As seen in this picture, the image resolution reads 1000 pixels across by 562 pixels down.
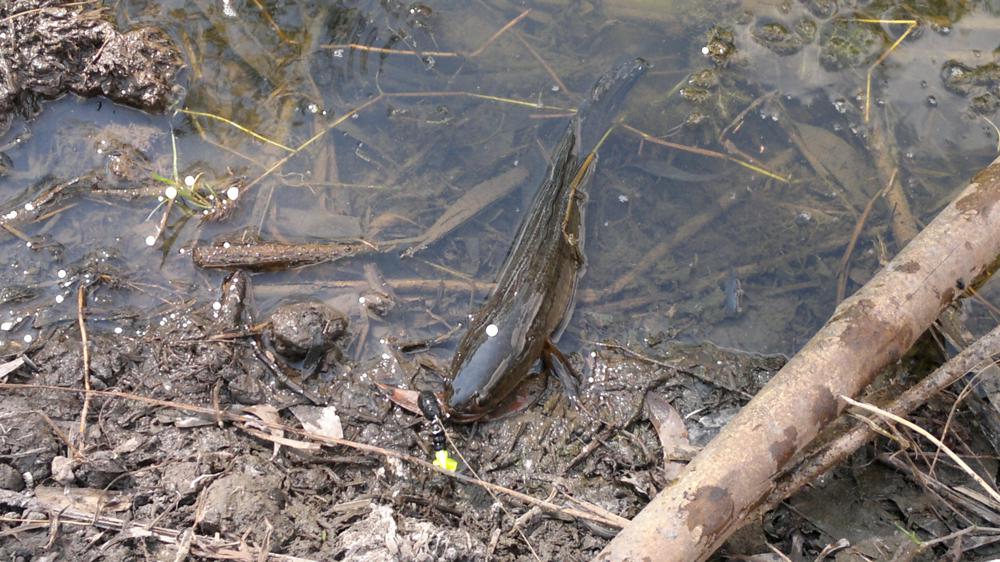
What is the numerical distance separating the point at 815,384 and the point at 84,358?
3510 mm

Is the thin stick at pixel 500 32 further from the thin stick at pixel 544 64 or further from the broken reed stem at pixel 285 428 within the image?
the broken reed stem at pixel 285 428

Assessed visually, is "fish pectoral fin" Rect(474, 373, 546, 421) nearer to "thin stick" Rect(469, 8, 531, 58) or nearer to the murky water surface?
the murky water surface

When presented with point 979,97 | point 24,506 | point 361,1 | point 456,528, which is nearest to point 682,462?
point 456,528

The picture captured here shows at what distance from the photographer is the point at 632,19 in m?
5.20

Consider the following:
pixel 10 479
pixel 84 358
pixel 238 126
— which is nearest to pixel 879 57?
pixel 238 126

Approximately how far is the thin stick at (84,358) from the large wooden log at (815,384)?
252 cm

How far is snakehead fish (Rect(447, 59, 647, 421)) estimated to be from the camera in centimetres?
385

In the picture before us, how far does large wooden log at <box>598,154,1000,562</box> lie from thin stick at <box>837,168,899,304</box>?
0.92 m

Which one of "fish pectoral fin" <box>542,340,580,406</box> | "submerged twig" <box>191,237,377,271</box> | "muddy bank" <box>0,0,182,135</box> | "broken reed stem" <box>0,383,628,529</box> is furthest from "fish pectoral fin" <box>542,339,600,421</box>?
"muddy bank" <box>0,0,182,135</box>

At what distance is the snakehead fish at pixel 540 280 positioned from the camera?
3.85 meters

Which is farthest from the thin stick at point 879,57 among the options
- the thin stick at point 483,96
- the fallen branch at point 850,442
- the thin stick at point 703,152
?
the fallen branch at point 850,442

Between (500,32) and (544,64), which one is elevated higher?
(500,32)

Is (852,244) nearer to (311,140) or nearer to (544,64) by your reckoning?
(544,64)

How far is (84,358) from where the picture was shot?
3744mm
